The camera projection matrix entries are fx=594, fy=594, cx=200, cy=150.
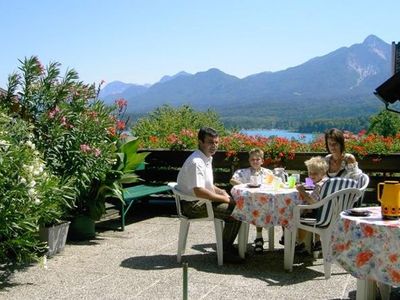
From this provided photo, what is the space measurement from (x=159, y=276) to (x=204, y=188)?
37.5 inches

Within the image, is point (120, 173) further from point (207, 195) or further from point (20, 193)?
point (20, 193)

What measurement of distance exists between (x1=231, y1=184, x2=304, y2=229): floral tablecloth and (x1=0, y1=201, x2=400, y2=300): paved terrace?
0.48 meters

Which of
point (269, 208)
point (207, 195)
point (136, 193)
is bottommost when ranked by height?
point (136, 193)

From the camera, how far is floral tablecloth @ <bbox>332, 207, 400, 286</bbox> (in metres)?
3.88

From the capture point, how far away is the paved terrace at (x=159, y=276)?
4836 millimetres

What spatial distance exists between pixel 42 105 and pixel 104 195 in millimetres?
1397

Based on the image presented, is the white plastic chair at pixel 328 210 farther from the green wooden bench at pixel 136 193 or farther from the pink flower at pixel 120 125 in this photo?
the pink flower at pixel 120 125

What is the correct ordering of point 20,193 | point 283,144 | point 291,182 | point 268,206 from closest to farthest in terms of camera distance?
1. point 20,193
2. point 268,206
3. point 291,182
4. point 283,144

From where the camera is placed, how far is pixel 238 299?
4668 mm

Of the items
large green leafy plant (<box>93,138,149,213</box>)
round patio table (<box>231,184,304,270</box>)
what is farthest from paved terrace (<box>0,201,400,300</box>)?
large green leafy plant (<box>93,138,149,213</box>)

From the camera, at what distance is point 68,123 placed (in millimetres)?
6816

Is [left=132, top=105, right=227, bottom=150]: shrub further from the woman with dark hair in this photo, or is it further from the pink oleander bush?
the woman with dark hair

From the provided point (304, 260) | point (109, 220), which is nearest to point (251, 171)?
point (304, 260)

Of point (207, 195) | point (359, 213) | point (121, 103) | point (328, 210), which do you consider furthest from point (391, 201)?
point (121, 103)
